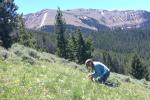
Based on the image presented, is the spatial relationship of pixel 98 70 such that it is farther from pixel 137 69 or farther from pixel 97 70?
pixel 137 69

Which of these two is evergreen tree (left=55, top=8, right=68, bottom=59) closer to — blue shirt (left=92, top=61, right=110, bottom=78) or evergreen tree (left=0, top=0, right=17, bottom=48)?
evergreen tree (left=0, top=0, right=17, bottom=48)

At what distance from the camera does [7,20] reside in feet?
231

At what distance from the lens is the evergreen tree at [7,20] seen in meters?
67.8

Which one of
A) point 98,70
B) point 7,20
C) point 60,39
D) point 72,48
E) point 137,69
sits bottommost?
point 137,69

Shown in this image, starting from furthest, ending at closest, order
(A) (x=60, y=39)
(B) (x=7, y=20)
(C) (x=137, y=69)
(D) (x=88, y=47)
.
Answer: (A) (x=60, y=39) < (C) (x=137, y=69) < (D) (x=88, y=47) < (B) (x=7, y=20)

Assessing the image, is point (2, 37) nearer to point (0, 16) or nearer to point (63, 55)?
point (0, 16)

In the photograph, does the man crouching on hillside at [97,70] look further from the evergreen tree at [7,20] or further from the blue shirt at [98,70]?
the evergreen tree at [7,20]

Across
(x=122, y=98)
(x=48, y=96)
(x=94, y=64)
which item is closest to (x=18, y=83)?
(x=48, y=96)

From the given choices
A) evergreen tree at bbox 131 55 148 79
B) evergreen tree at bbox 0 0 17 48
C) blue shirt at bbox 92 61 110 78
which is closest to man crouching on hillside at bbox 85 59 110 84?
blue shirt at bbox 92 61 110 78

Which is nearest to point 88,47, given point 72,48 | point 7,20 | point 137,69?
point 72,48

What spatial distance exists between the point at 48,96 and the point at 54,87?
5.22 feet

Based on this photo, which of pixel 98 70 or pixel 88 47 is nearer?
pixel 98 70

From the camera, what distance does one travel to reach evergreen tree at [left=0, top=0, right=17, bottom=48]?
67.8m

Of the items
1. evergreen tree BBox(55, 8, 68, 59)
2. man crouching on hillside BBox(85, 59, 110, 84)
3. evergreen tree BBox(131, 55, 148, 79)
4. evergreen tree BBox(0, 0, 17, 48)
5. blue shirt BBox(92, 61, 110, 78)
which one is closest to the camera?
man crouching on hillside BBox(85, 59, 110, 84)
